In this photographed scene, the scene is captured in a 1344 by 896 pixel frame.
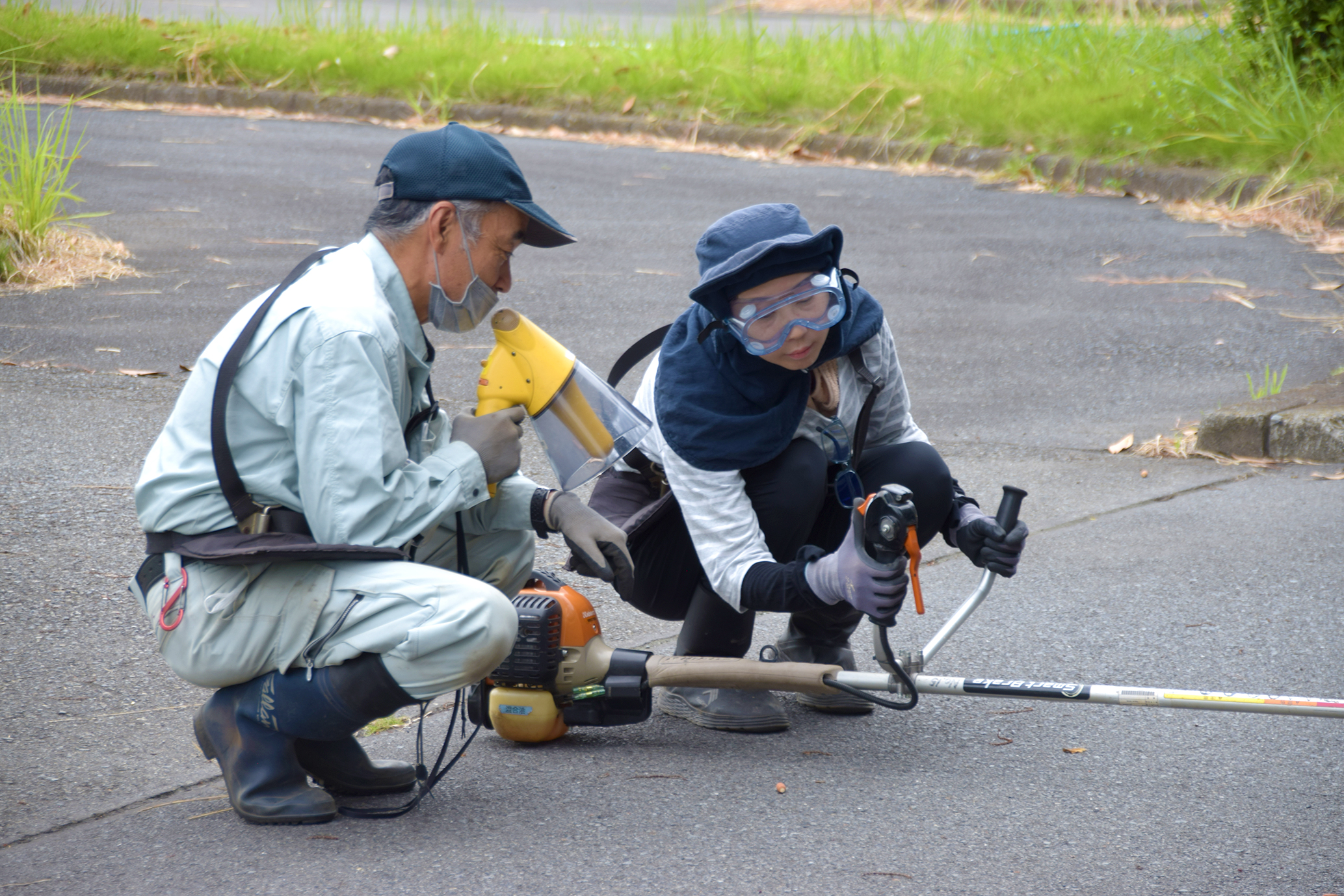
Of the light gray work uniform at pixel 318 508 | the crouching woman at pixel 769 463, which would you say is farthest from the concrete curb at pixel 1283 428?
the light gray work uniform at pixel 318 508

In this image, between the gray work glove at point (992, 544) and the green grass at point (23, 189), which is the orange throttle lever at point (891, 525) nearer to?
the gray work glove at point (992, 544)

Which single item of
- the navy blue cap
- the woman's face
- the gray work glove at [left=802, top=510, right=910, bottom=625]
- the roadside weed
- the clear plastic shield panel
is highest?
the navy blue cap

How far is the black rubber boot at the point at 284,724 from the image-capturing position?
7.87 feet

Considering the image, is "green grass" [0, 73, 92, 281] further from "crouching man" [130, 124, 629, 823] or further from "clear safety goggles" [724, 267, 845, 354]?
"clear safety goggles" [724, 267, 845, 354]

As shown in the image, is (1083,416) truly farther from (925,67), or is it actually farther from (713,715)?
(925,67)

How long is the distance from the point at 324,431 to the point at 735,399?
2.96 feet

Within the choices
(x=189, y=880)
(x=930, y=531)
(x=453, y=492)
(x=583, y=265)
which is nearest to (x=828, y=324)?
(x=930, y=531)

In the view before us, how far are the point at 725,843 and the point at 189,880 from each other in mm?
952

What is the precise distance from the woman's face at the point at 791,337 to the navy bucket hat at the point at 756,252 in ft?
0.04

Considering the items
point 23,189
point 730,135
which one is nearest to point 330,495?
point 23,189

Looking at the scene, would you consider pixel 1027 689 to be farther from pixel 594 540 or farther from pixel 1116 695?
pixel 594 540

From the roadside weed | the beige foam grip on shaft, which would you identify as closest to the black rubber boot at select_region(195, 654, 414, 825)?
the beige foam grip on shaft

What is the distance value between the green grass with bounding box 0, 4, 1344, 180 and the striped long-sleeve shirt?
20.7ft

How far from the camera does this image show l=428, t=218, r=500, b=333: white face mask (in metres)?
2.56
